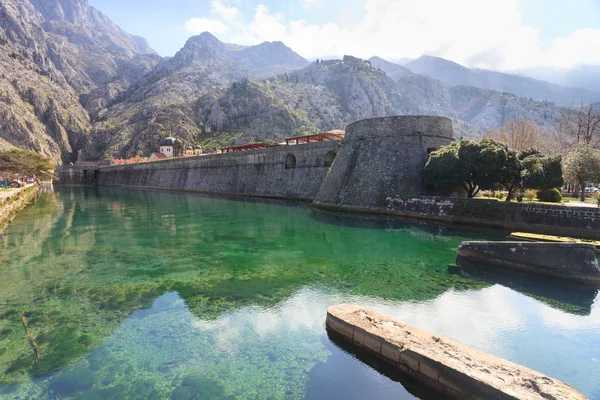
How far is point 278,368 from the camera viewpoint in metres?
7.48

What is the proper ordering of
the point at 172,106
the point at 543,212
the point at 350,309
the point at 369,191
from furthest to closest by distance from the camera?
the point at 172,106 < the point at 369,191 < the point at 543,212 < the point at 350,309

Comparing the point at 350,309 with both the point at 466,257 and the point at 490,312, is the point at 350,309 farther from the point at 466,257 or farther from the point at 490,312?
the point at 466,257

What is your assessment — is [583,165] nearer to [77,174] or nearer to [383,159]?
[383,159]

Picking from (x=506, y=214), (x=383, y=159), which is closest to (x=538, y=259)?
(x=506, y=214)

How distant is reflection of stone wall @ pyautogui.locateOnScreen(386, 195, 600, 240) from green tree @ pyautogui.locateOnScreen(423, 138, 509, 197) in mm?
2172

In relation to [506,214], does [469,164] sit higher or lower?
→ higher

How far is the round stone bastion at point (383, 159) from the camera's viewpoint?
2955 cm

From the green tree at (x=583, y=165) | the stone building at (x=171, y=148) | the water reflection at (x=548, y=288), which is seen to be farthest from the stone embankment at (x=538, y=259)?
the stone building at (x=171, y=148)

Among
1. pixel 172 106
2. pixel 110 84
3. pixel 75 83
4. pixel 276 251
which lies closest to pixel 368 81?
pixel 172 106

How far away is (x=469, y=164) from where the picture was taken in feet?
81.9

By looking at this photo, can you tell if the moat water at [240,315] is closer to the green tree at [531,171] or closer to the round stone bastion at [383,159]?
the green tree at [531,171]

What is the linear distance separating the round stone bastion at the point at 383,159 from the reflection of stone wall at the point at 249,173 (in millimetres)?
5838

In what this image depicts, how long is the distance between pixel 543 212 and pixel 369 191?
43.1 feet

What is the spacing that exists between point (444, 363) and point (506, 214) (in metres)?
19.2
